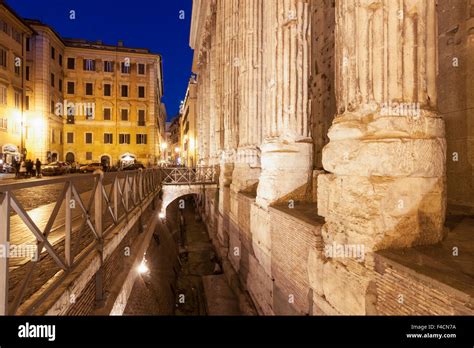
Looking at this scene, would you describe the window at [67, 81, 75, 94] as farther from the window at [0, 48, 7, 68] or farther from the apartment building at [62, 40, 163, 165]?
the window at [0, 48, 7, 68]

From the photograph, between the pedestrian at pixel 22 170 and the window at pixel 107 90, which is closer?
the pedestrian at pixel 22 170

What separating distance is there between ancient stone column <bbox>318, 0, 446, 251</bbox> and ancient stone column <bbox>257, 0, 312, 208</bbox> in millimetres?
2689

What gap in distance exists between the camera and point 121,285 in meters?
4.34

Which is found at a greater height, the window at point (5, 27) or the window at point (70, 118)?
the window at point (5, 27)

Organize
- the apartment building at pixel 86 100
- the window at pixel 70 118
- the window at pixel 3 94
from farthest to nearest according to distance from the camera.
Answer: the window at pixel 70 118 → the apartment building at pixel 86 100 → the window at pixel 3 94

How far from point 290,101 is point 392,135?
10.8 ft

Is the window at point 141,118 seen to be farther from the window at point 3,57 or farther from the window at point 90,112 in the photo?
the window at point 3,57

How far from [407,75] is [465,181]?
3.88 m

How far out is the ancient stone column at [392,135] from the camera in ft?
9.82

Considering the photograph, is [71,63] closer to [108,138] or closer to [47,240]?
[108,138]

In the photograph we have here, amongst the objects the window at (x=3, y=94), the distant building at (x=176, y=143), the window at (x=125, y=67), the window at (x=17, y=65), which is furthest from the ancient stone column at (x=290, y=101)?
the distant building at (x=176, y=143)

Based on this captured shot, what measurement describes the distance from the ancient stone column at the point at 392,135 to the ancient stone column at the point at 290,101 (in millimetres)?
2689

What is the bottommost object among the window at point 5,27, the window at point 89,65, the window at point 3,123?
the window at point 3,123
